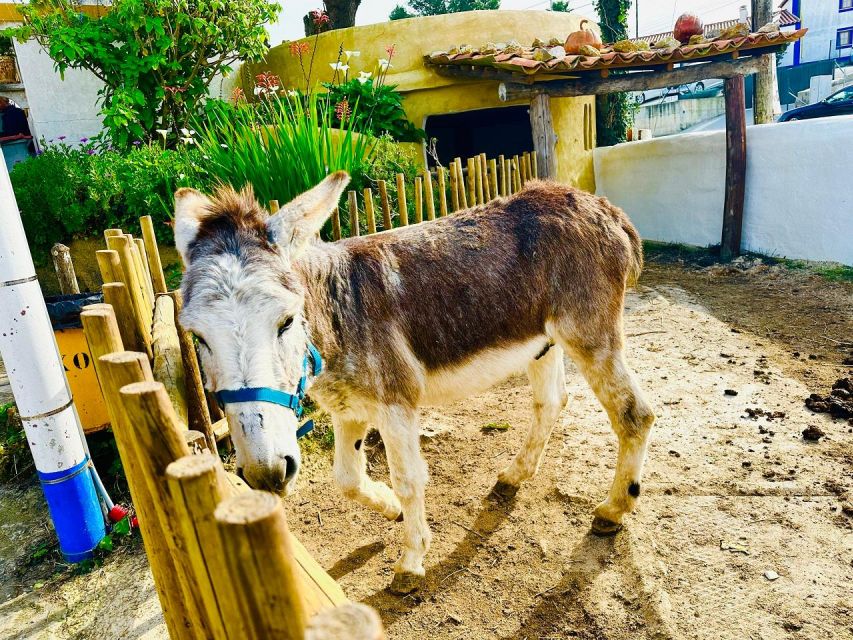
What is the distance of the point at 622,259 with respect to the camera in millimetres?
3160

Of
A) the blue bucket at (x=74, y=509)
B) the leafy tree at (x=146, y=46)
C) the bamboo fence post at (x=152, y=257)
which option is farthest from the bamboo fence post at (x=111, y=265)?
the leafy tree at (x=146, y=46)

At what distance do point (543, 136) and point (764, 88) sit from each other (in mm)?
5048

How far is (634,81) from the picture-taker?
26.3ft

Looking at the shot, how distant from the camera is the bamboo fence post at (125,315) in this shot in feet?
6.79

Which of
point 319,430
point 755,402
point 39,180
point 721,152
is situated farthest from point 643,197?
point 39,180

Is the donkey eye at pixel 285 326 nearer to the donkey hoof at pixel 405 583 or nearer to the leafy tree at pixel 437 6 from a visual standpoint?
the donkey hoof at pixel 405 583

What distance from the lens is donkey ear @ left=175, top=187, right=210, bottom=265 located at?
2.21 m

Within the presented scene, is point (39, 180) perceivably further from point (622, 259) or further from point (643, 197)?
point (643, 197)

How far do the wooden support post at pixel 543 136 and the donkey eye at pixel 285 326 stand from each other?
6693mm

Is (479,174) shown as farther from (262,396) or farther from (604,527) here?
(262,396)

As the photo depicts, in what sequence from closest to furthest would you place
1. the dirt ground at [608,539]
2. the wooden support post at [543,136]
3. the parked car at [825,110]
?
the dirt ground at [608,539] → the wooden support post at [543,136] → the parked car at [825,110]

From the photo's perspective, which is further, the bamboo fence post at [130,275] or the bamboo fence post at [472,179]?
the bamboo fence post at [472,179]

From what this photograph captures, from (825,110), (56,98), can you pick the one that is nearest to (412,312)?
(56,98)

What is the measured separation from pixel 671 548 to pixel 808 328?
3.70m
